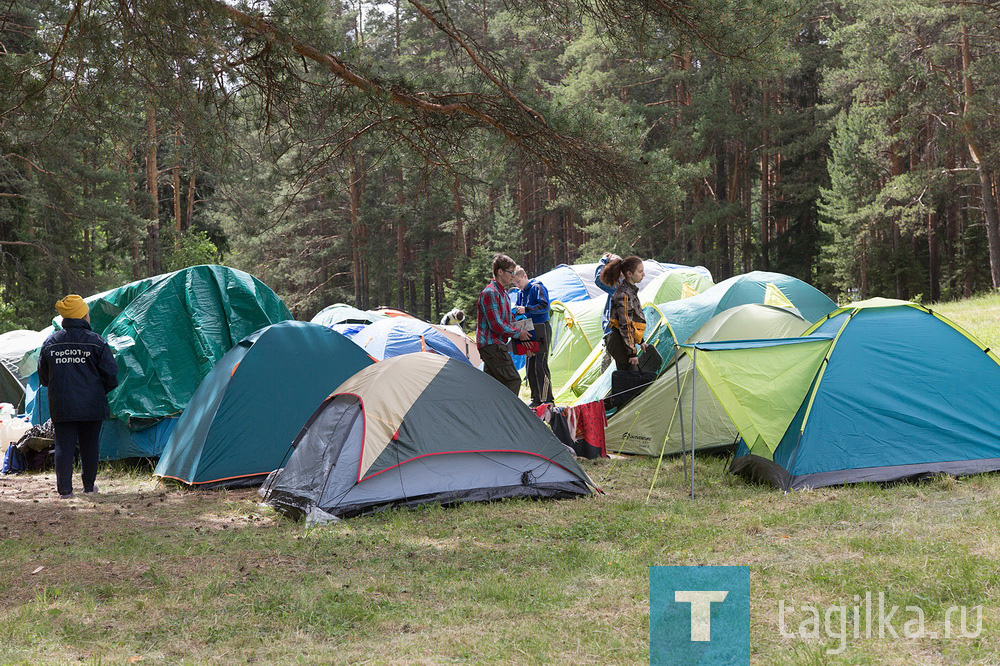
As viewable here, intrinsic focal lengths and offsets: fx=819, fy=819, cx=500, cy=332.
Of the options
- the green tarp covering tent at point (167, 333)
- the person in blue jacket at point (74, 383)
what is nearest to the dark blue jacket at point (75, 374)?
the person in blue jacket at point (74, 383)

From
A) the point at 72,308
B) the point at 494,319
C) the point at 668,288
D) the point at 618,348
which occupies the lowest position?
the point at 618,348

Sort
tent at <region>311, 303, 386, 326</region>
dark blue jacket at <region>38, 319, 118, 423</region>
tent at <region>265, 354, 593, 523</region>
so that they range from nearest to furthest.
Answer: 1. tent at <region>265, 354, 593, 523</region>
2. dark blue jacket at <region>38, 319, 118, 423</region>
3. tent at <region>311, 303, 386, 326</region>

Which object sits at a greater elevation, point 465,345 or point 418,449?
point 465,345

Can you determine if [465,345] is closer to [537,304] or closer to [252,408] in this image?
[537,304]

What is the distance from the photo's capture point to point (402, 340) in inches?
402

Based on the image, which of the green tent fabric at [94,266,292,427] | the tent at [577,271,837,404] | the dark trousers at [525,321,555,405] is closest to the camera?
the green tent fabric at [94,266,292,427]

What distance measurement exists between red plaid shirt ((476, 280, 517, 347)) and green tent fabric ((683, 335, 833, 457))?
1.90 meters

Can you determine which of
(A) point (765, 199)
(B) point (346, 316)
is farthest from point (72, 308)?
(A) point (765, 199)

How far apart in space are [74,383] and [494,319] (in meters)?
3.44

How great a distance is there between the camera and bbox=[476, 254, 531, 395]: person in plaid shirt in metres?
7.27

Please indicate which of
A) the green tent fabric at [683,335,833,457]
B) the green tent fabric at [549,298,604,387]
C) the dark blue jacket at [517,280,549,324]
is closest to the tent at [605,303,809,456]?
the green tent fabric at [683,335,833,457]

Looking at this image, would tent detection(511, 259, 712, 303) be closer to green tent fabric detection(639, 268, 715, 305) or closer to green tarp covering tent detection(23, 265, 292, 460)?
green tent fabric detection(639, 268, 715, 305)

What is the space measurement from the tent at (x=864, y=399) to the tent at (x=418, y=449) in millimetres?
1316

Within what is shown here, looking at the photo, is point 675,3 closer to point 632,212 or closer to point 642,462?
point 632,212
